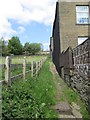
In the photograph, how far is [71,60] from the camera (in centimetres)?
737

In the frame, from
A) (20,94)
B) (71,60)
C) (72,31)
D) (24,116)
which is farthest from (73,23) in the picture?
(24,116)

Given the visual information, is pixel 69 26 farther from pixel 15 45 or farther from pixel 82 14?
pixel 15 45

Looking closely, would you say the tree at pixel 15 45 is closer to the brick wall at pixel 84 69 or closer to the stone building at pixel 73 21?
the stone building at pixel 73 21

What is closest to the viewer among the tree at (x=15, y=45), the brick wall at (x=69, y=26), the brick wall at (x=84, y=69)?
the brick wall at (x=84, y=69)

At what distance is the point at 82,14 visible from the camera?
535 inches

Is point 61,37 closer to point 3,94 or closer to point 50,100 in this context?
point 50,100

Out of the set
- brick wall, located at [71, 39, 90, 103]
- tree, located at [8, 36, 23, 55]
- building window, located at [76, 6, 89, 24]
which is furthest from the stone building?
tree, located at [8, 36, 23, 55]

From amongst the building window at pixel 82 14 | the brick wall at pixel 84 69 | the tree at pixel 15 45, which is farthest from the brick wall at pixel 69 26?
the tree at pixel 15 45

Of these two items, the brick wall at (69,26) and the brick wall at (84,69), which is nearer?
the brick wall at (84,69)

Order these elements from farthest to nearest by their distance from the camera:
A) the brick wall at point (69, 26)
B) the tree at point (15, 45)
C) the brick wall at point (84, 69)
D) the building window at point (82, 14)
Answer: the tree at point (15, 45)
the building window at point (82, 14)
the brick wall at point (69, 26)
the brick wall at point (84, 69)

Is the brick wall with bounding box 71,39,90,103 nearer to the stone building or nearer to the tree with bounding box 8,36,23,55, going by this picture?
the stone building

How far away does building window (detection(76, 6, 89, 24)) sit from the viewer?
44.4 feet

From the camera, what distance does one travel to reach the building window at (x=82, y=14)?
13.5 m

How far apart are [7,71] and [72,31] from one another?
10.7 m
